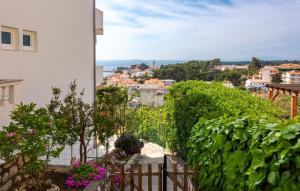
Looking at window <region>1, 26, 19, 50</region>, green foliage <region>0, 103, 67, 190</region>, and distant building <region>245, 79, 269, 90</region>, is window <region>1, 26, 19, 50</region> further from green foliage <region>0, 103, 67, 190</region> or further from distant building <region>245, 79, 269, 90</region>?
distant building <region>245, 79, 269, 90</region>

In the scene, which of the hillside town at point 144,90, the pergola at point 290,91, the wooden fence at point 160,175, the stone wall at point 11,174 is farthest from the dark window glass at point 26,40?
the pergola at point 290,91

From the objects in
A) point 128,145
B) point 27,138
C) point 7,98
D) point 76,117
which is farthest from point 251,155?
point 128,145

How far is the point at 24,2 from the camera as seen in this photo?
38.8 ft

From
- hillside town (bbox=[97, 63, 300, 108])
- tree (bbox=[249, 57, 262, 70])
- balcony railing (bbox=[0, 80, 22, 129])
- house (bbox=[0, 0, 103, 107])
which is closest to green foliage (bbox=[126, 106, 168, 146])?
hillside town (bbox=[97, 63, 300, 108])

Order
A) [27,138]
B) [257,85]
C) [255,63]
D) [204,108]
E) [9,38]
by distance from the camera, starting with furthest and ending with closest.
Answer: [255,63], [257,85], [9,38], [204,108], [27,138]

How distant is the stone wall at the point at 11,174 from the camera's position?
294 inches

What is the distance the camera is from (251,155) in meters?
4.53

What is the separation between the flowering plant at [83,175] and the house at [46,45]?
368cm

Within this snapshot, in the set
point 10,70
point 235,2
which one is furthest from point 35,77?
point 235,2

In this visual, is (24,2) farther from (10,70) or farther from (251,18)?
(251,18)

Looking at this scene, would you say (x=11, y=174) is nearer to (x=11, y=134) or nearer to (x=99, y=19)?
(x=11, y=134)

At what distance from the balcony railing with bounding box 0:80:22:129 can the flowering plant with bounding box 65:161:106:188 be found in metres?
1.81

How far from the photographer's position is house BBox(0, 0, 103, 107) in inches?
442

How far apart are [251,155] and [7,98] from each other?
5.87 metres
